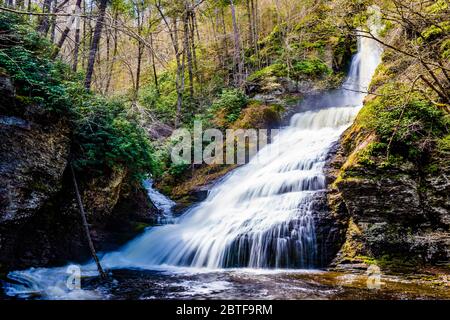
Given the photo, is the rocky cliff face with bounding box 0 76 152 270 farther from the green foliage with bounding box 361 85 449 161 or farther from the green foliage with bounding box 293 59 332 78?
the green foliage with bounding box 293 59 332 78

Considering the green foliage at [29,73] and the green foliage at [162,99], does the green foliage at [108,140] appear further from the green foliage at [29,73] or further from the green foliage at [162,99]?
the green foliage at [162,99]

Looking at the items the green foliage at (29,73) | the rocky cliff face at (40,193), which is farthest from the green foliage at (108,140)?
the green foliage at (29,73)

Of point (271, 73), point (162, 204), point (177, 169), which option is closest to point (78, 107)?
point (162, 204)

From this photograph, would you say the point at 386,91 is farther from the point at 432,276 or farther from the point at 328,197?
the point at 432,276

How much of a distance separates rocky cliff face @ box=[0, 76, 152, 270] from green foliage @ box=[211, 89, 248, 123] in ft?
26.8

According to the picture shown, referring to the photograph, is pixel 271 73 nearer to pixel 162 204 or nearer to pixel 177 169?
pixel 177 169

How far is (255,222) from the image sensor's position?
904cm

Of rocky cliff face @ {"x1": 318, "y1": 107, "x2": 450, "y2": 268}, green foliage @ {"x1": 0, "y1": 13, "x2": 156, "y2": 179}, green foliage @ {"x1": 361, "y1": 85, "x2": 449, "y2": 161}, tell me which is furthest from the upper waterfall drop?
green foliage @ {"x1": 0, "y1": 13, "x2": 156, "y2": 179}

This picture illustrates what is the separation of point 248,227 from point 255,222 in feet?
0.76

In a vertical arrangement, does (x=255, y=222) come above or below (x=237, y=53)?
below

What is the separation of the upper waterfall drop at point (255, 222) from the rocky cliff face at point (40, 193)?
1330 mm

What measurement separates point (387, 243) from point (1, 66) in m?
8.92

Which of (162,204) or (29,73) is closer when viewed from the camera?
(29,73)
